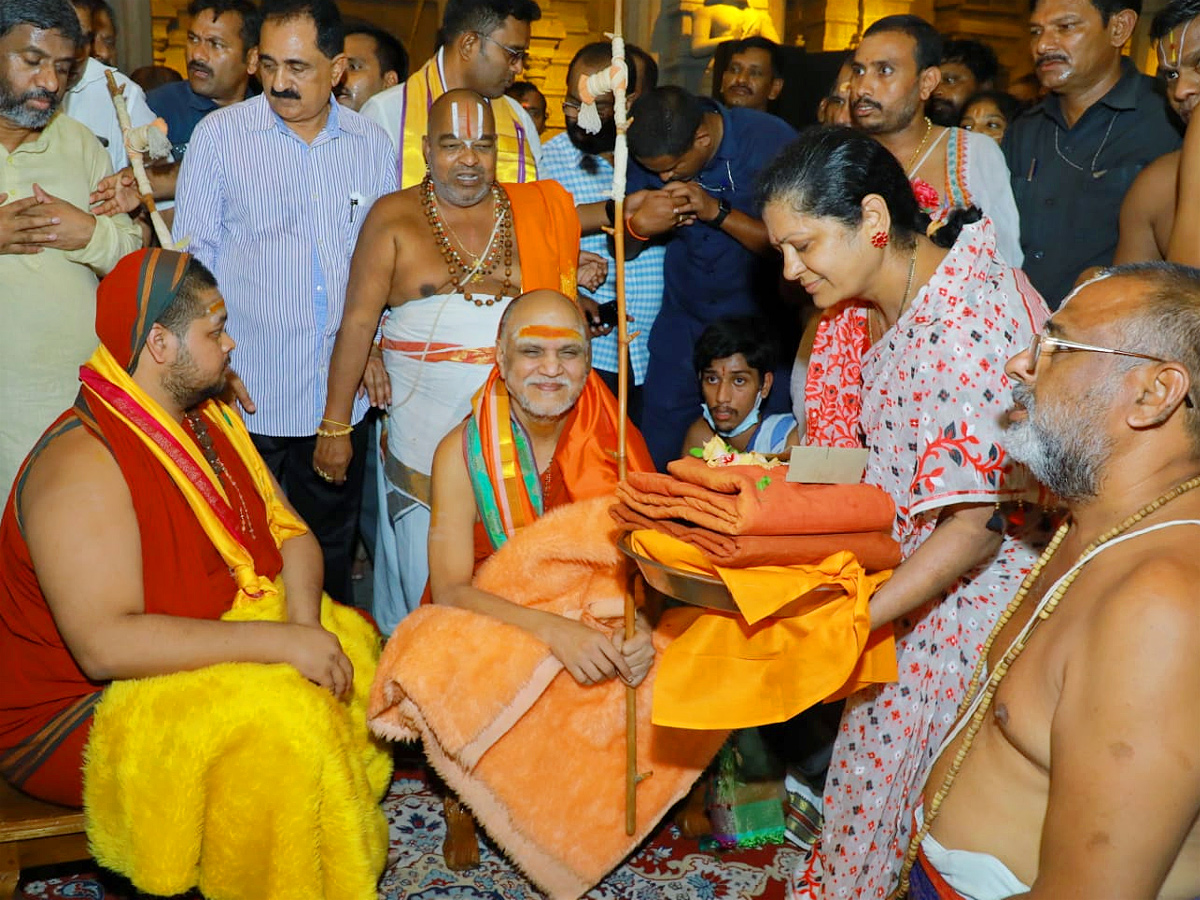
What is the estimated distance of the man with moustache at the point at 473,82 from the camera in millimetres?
4508

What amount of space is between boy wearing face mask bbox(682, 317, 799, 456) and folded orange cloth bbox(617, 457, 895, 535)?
1913 mm

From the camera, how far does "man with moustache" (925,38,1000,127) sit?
607cm

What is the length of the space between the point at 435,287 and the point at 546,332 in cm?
71

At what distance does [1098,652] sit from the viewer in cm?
167

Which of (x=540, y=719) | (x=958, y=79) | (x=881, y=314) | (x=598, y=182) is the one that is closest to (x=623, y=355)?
(x=881, y=314)

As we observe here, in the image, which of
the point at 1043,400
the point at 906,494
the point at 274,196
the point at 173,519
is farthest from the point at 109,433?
the point at 1043,400

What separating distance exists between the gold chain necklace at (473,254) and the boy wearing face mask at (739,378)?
2.66 ft

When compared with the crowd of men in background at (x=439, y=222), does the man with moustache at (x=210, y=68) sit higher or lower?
higher

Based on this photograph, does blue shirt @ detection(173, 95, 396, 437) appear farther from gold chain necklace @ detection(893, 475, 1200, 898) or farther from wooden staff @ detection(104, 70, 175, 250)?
gold chain necklace @ detection(893, 475, 1200, 898)

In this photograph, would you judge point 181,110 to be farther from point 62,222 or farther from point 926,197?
point 926,197

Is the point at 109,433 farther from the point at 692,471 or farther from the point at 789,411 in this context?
the point at 789,411

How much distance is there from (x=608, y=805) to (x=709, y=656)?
3.42 ft

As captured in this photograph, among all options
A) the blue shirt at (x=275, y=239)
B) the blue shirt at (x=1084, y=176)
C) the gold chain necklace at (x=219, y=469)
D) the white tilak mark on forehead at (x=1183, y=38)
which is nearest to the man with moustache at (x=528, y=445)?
the gold chain necklace at (x=219, y=469)

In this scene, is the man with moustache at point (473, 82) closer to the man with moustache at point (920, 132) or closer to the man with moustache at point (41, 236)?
the man with moustache at point (41, 236)
